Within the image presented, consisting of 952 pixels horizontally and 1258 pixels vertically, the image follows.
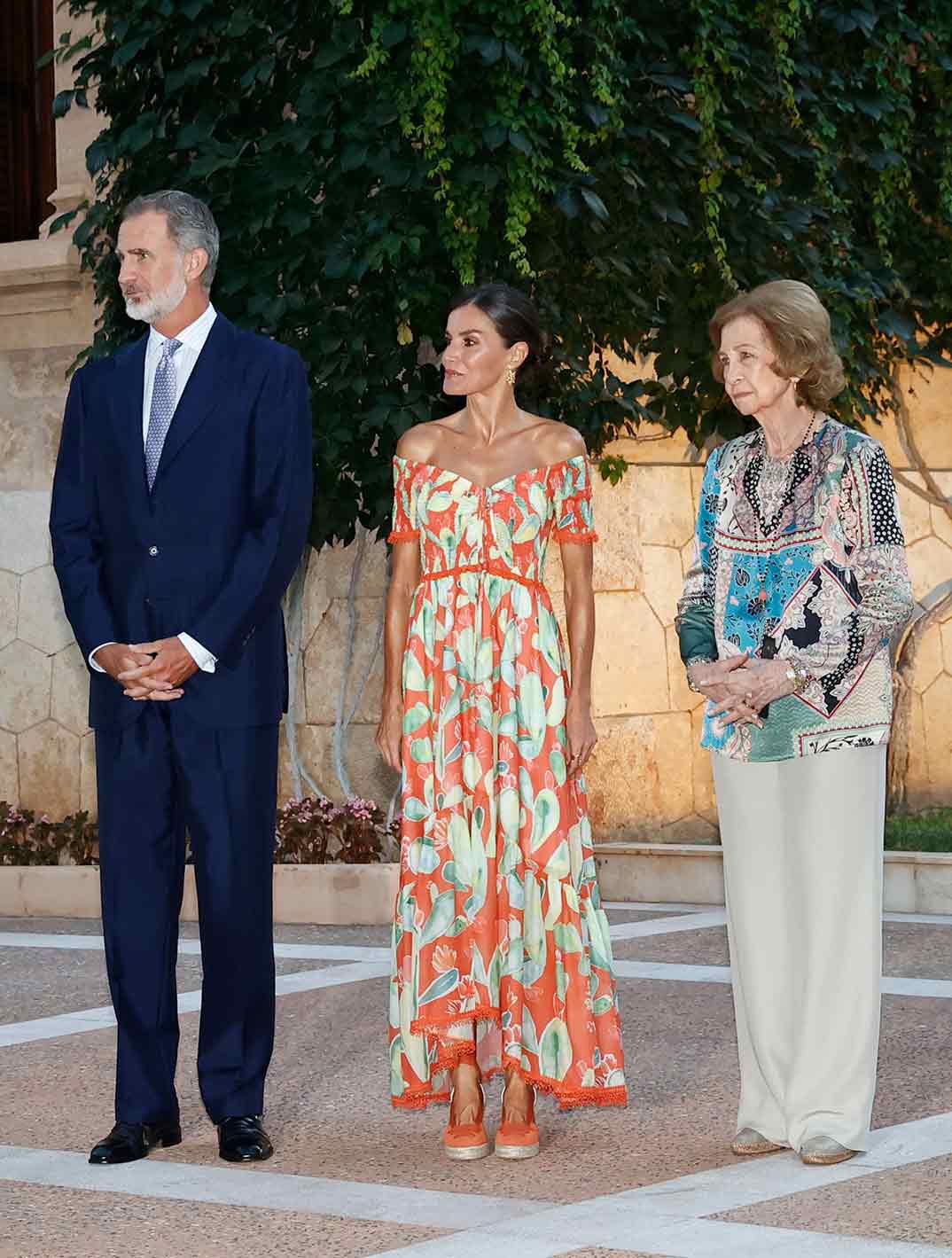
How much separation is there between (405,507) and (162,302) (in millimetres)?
688

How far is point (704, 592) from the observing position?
4789mm

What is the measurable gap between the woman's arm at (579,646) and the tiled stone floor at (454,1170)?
85 cm

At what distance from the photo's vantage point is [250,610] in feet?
15.5

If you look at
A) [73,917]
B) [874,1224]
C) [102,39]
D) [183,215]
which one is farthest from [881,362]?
[874,1224]

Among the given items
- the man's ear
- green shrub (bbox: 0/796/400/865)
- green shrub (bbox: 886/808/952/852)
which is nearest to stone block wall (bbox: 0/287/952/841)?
green shrub (bbox: 0/796/400/865)

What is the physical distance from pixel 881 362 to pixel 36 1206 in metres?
7.78

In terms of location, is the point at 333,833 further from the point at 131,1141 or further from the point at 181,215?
the point at 181,215

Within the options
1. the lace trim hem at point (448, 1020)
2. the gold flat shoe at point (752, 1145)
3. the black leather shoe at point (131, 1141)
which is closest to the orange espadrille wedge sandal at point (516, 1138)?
the lace trim hem at point (448, 1020)

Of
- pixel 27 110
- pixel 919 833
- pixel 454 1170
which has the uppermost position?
pixel 27 110

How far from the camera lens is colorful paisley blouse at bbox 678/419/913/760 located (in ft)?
14.8

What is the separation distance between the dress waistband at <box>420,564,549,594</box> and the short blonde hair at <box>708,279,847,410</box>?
25.7 inches

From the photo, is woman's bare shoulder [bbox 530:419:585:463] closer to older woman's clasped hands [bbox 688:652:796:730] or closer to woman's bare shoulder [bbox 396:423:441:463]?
woman's bare shoulder [bbox 396:423:441:463]

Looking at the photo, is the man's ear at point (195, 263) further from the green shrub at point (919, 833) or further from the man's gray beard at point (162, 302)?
the green shrub at point (919, 833)

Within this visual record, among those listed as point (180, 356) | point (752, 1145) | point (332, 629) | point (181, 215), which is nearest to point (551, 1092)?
point (752, 1145)
